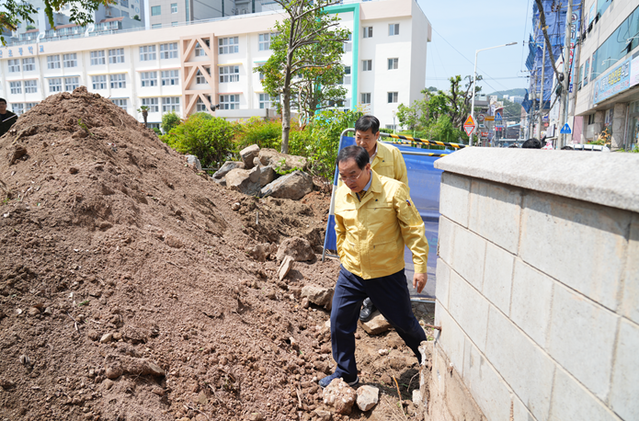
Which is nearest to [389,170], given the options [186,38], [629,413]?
[629,413]

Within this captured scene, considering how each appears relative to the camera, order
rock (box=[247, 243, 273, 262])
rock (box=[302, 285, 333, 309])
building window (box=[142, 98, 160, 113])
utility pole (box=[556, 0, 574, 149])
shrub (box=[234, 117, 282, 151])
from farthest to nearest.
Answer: building window (box=[142, 98, 160, 113])
utility pole (box=[556, 0, 574, 149])
shrub (box=[234, 117, 282, 151])
rock (box=[247, 243, 273, 262])
rock (box=[302, 285, 333, 309])

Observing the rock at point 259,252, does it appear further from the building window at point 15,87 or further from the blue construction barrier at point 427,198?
the building window at point 15,87

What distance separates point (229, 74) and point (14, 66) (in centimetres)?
2778

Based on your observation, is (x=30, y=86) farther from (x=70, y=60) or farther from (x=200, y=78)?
(x=200, y=78)

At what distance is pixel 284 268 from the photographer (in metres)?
4.84

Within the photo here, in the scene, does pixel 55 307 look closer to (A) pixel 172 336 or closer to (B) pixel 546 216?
(A) pixel 172 336

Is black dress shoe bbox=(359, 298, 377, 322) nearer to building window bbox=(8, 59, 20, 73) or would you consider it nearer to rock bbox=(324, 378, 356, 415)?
rock bbox=(324, 378, 356, 415)

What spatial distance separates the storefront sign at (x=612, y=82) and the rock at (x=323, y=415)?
19.2 metres

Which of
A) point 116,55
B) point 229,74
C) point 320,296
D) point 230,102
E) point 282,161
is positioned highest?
point 116,55

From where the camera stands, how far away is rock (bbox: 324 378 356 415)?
118 inches

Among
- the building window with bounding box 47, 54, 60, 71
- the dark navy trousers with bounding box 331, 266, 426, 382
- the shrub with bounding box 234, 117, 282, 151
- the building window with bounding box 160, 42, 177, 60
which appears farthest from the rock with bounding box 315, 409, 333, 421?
the building window with bounding box 47, 54, 60, 71

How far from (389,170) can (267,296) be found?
173cm

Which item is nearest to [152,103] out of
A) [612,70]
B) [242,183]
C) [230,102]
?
[230,102]

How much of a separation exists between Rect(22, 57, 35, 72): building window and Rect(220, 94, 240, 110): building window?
79.3ft
